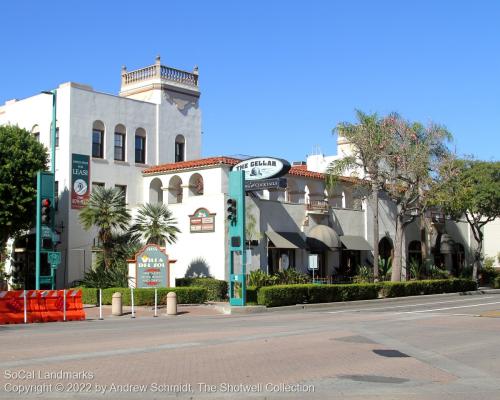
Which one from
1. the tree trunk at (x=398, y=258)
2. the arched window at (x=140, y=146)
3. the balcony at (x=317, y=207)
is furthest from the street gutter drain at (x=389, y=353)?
the arched window at (x=140, y=146)

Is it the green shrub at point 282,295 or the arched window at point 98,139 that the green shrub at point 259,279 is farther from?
the arched window at point 98,139

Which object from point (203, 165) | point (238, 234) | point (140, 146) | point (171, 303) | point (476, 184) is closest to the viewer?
point (171, 303)

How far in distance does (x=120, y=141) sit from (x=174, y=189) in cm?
439

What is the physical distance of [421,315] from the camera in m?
24.2

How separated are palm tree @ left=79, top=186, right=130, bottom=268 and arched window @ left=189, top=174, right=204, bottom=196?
5371mm

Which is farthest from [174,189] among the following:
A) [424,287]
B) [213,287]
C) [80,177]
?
[424,287]

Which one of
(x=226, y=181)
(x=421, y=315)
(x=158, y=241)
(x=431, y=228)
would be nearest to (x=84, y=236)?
(x=158, y=241)

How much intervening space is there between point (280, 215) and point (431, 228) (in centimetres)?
1665

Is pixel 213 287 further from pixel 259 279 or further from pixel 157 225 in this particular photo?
pixel 157 225

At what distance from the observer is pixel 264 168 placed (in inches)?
1240

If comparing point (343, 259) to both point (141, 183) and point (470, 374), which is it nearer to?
point (141, 183)

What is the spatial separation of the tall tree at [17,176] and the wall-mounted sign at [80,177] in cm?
176

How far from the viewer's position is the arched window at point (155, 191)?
40.0m

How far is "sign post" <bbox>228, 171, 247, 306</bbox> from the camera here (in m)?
28.8
